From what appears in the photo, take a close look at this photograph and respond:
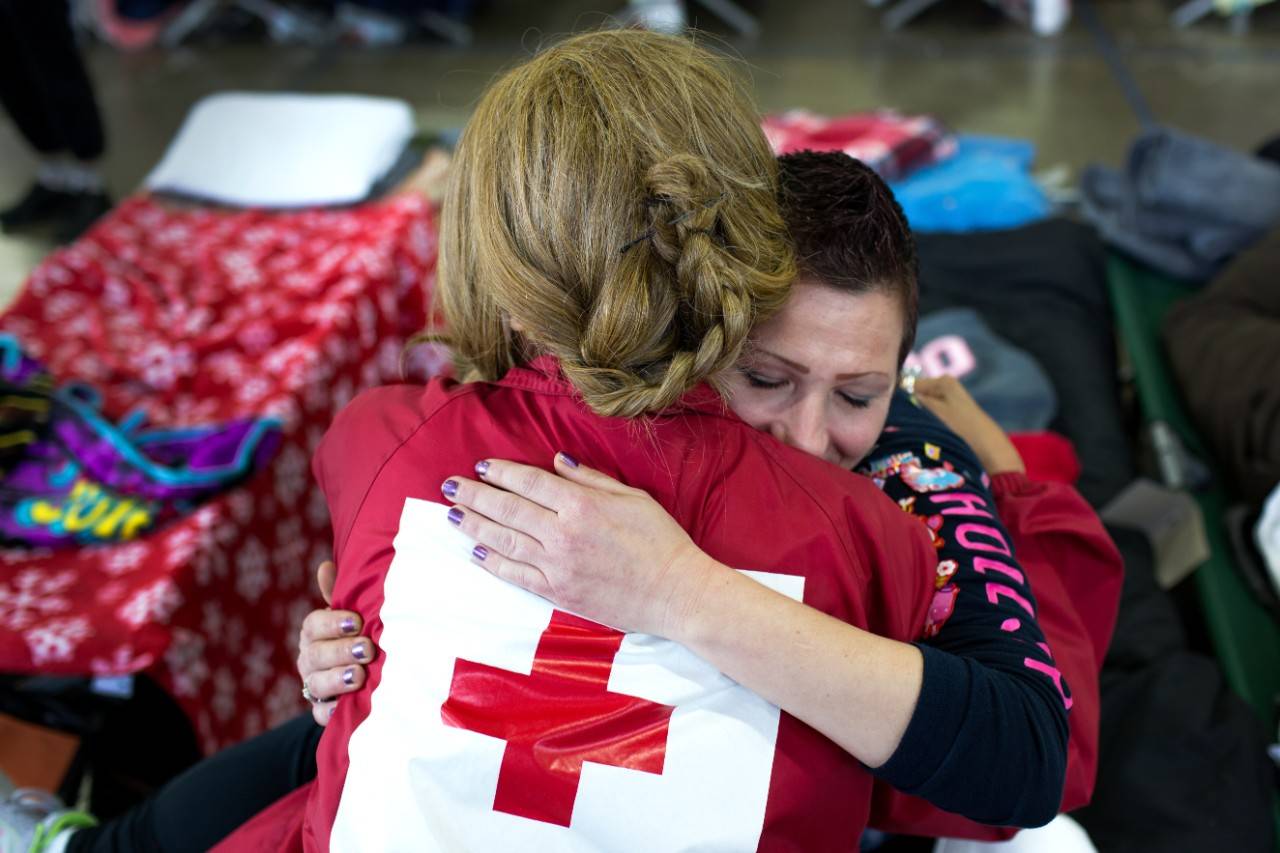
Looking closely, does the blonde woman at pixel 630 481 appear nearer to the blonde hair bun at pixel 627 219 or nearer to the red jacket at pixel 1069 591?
the blonde hair bun at pixel 627 219

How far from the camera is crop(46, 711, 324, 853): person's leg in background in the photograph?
1183mm

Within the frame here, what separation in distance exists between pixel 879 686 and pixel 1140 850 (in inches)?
26.2

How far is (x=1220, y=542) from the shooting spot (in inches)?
69.4

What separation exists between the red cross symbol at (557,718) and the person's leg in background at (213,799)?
491mm

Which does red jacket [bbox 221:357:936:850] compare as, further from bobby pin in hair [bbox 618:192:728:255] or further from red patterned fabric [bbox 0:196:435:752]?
red patterned fabric [bbox 0:196:435:752]

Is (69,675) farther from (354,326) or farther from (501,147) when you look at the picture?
(501,147)

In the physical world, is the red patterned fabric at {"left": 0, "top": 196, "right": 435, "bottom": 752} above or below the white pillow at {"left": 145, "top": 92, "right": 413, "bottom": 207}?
below

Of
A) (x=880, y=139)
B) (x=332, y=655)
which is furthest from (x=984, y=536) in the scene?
(x=880, y=139)

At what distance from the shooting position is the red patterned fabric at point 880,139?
2.61 metres

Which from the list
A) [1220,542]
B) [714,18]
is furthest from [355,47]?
[1220,542]

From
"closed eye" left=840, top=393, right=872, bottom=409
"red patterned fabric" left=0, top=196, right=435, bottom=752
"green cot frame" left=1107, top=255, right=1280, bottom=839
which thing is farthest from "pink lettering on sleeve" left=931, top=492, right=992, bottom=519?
"red patterned fabric" left=0, top=196, right=435, bottom=752

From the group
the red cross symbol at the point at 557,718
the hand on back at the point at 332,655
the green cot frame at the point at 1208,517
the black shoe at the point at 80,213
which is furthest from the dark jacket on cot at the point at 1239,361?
the black shoe at the point at 80,213

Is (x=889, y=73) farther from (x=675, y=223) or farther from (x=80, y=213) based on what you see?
(x=675, y=223)

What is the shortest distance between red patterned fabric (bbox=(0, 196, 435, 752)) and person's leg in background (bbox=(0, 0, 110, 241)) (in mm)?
595
